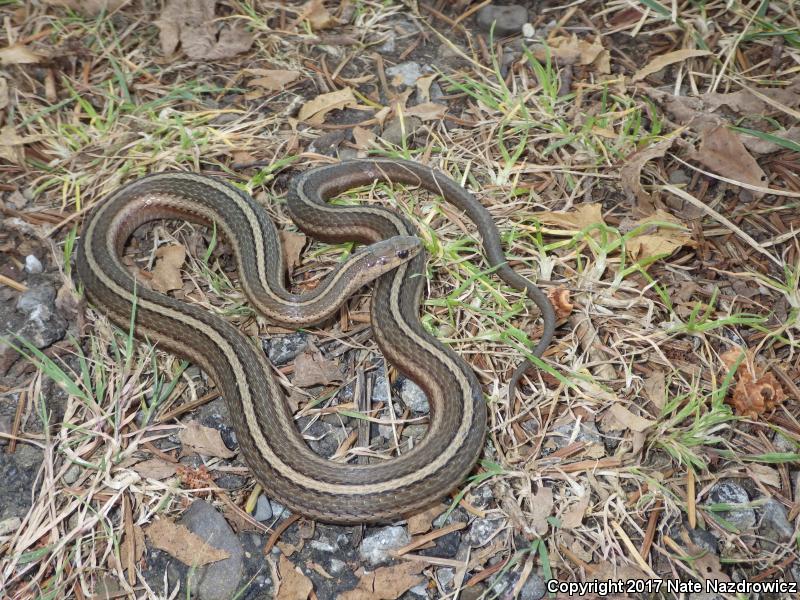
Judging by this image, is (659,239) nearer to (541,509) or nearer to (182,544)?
(541,509)

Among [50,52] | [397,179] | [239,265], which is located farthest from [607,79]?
[50,52]

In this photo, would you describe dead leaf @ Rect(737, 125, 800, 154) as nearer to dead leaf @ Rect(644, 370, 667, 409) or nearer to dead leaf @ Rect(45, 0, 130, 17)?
dead leaf @ Rect(644, 370, 667, 409)

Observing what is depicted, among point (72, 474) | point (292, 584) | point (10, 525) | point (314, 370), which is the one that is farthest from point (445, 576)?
point (10, 525)

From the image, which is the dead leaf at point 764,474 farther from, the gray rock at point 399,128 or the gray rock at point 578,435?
the gray rock at point 399,128

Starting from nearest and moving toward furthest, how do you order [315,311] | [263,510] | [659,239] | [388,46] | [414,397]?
1. [263,510]
2. [414,397]
3. [315,311]
4. [659,239]
5. [388,46]

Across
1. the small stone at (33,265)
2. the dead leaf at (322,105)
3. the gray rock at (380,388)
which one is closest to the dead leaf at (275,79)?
the dead leaf at (322,105)
